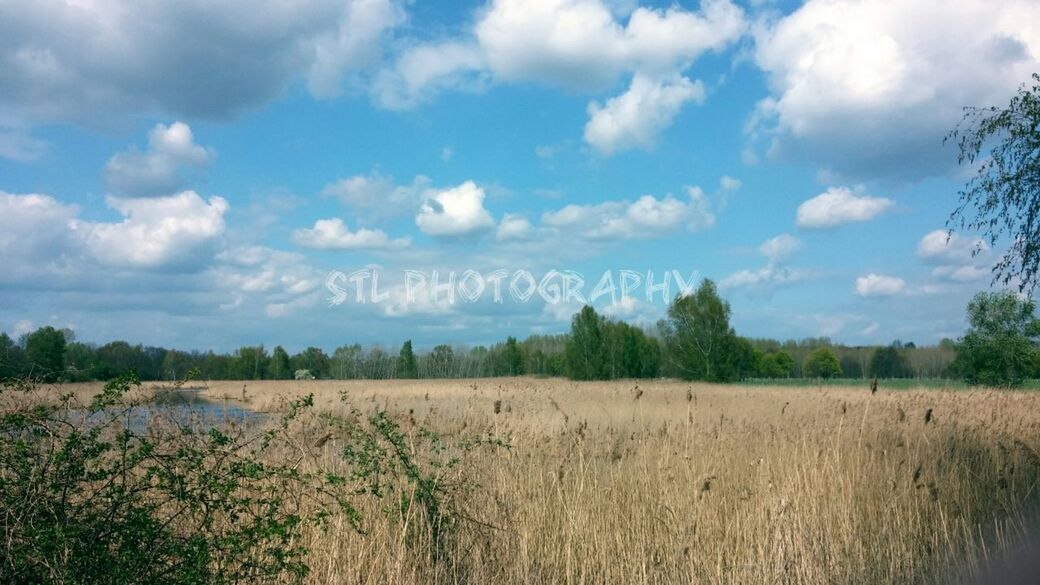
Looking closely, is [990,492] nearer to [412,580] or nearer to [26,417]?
[412,580]

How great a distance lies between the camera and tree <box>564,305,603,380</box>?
69125mm

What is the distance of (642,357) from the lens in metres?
74.0

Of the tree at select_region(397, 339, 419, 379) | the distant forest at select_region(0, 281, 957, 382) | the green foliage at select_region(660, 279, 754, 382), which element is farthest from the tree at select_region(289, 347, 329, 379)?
the green foliage at select_region(660, 279, 754, 382)

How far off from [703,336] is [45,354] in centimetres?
5788

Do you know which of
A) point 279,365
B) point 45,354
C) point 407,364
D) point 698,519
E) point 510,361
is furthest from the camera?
point 510,361

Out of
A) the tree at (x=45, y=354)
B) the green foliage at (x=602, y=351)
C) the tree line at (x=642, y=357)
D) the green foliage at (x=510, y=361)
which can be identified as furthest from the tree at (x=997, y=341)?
the green foliage at (x=510, y=361)

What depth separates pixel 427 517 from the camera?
5895 mm

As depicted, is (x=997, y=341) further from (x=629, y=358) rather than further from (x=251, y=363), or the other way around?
(x=251, y=363)

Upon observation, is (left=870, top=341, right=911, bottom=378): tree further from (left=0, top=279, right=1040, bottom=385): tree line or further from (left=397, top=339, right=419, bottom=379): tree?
(left=397, top=339, right=419, bottom=379): tree

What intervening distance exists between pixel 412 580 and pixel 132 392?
7.60 feet

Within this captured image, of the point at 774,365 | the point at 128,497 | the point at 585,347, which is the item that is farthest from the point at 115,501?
the point at 774,365

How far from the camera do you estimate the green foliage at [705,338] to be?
59.6 metres

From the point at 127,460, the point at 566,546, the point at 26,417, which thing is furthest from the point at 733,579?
the point at 26,417

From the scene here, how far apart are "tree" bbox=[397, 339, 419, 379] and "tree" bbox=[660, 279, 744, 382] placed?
29.0 meters
